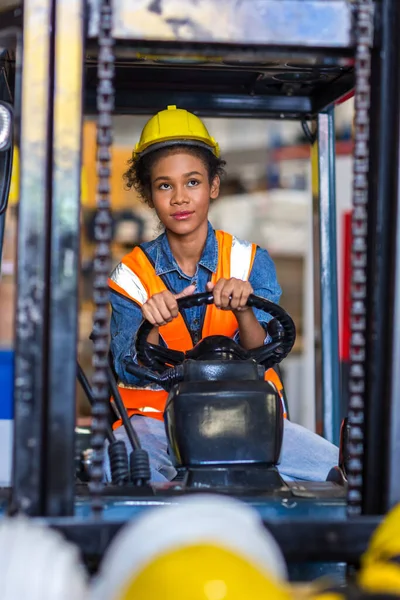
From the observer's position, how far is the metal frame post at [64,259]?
146 cm

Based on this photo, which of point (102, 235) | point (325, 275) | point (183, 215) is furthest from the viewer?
point (325, 275)

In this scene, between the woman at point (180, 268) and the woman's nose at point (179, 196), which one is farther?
the woman's nose at point (179, 196)

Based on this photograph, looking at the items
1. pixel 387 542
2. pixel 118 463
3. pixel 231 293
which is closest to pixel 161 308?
pixel 231 293

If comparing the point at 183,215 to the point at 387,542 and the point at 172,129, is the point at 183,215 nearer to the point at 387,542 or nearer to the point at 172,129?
the point at 172,129

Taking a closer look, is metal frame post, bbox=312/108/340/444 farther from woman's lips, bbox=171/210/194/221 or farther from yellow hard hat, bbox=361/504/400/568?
yellow hard hat, bbox=361/504/400/568

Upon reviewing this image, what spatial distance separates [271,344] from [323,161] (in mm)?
978

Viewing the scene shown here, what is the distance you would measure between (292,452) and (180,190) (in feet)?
3.20

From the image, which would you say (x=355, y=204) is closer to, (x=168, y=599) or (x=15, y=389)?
(x=15, y=389)

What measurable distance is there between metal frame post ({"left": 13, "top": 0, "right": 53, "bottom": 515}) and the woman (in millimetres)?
1099

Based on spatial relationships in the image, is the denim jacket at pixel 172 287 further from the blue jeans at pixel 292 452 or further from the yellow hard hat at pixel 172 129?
the yellow hard hat at pixel 172 129

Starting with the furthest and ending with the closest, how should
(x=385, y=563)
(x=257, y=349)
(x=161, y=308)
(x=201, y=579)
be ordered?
(x=257, y=349)
(x=161, y=308)
(x=385, y=563)
(x=201, y=579)

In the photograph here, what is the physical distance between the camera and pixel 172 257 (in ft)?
9.96

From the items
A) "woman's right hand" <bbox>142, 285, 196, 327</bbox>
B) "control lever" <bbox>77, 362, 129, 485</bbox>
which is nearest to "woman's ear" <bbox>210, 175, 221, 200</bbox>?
"woman's right hand" <bbox>142, 285, 196, 327</bbox>

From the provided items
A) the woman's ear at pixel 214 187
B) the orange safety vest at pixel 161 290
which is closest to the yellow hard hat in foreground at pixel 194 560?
the orange safety vest at pixel 161 290
